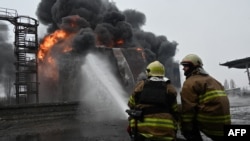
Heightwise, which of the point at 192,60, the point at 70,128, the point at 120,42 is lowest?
the point at 70,128

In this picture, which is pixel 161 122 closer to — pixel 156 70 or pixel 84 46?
pixel 156 70

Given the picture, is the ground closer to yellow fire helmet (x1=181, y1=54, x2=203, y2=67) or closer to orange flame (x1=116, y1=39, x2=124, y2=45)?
yellow fire helmet (x1=181, y1=54, x2=203, y2=67)

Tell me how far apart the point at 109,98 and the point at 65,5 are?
16.5 metres

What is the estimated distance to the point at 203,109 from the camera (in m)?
3.21

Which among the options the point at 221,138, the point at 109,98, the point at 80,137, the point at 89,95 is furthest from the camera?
the point at 89,95

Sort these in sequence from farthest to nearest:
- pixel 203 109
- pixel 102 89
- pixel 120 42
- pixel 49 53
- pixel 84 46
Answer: pixel 120 42 → pixel 49 53 → pixel 84 46 → pixel 102 89 → pixel 203 109

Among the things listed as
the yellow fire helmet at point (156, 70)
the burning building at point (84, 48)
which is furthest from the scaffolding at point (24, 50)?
the yellow fire helmet at point (156, 70)

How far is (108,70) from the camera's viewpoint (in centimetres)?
2067

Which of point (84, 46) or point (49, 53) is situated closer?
point (84, 46)

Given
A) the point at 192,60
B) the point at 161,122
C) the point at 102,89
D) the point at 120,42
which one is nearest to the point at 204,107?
the point at 161,122

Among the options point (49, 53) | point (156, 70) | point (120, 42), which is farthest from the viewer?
point (120, 42)

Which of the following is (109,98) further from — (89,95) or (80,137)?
(80,137)

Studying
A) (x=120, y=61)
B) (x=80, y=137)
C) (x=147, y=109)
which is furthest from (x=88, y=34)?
(x=147, y=109)

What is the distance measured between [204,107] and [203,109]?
1.0 inches
